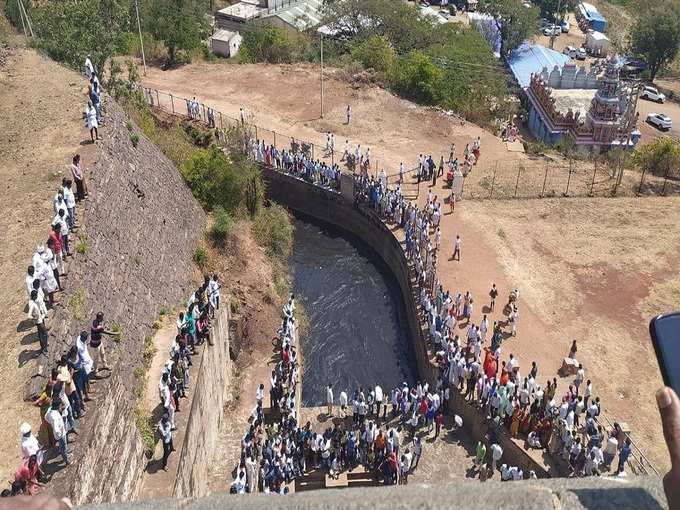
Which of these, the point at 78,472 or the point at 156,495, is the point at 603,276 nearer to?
the point at 156,495

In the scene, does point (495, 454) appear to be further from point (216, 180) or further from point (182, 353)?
point (216, 180)

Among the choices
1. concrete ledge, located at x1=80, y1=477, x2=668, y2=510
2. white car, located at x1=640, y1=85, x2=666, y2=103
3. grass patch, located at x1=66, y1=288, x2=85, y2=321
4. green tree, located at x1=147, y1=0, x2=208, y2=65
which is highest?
concrete ledge, located at x1=80, y1=477, x2=668, y2=510

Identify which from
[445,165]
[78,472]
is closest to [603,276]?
[445,165]

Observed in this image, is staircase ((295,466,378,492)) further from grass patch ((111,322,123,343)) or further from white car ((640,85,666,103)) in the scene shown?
white car ((640,85,666,103))

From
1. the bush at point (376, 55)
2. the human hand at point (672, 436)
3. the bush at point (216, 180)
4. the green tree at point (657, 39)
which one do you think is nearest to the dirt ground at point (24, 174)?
the bush at point (216, 180)

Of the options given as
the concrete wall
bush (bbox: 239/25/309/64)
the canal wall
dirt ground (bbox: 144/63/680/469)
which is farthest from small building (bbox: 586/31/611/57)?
the concrete wall

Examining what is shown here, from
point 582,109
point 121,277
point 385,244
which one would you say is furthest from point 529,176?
point 121,277

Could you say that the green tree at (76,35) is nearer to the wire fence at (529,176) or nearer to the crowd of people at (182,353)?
the wire fence at (529,176)

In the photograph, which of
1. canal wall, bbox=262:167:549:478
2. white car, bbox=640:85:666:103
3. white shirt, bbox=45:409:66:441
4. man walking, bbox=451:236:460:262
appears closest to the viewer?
white shirt, bbox=45:409:66:441
